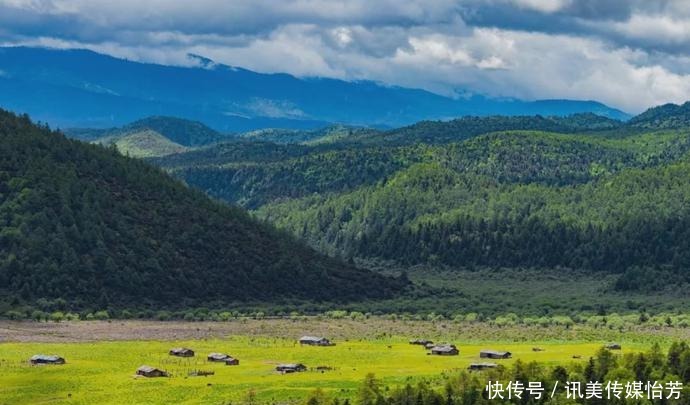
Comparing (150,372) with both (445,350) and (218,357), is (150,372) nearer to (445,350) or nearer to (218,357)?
(218,357)

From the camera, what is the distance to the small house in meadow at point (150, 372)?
122438 mm

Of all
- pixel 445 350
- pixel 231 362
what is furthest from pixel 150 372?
pixel 445 350

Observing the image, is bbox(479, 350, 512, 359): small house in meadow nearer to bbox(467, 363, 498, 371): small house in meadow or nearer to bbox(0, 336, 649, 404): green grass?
bbox(0, 336, 649, 404): green grass

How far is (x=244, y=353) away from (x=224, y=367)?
1478 cm

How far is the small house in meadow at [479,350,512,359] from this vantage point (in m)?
139

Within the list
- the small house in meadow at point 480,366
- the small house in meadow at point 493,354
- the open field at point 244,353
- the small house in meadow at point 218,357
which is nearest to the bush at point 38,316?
the open field at point 244,353

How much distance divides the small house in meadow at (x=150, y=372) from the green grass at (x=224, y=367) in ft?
3.82

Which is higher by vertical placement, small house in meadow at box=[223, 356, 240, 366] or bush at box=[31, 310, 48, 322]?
bush at box=[31, 310, 48, 322]

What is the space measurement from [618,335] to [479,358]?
4635cm

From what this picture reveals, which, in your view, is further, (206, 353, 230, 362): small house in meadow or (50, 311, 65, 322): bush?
(50, 311, 65, 322): bush

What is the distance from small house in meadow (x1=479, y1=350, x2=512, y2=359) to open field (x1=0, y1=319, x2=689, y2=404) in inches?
70.7

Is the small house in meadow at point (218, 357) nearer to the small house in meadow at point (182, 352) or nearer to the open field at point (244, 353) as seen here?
the open field at point (244, 353)

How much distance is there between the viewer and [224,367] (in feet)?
430

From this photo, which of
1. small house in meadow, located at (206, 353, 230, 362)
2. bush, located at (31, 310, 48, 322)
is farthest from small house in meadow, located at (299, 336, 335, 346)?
bush, located at (31, 310, 48, 322)
